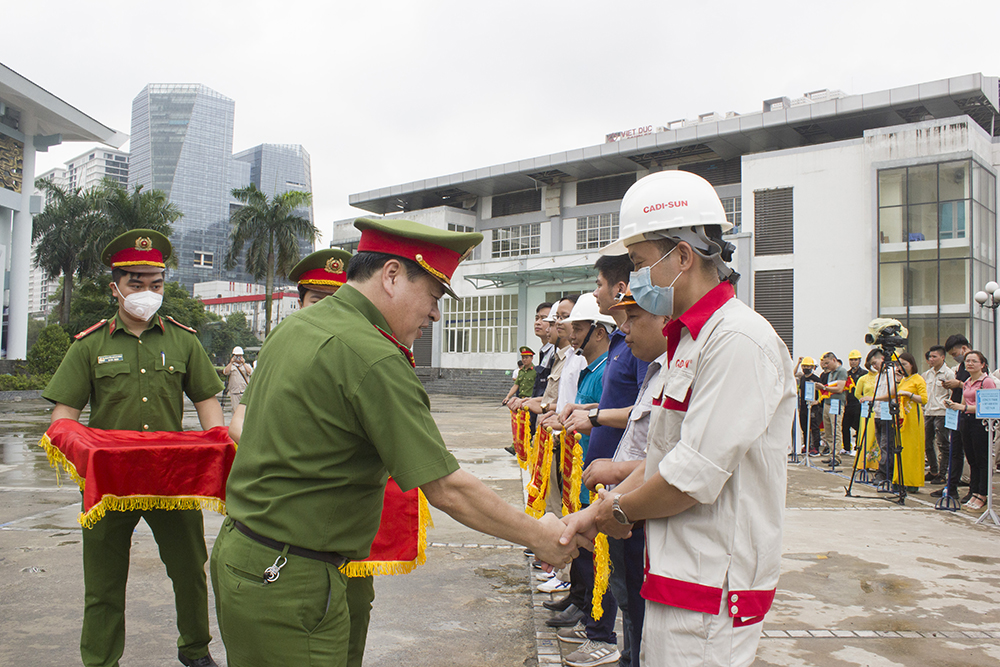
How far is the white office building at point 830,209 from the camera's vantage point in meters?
23.6

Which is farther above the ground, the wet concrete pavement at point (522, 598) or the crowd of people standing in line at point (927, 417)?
the crowd of people standing in line at point (927, 417)

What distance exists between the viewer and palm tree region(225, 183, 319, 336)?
32.7 m

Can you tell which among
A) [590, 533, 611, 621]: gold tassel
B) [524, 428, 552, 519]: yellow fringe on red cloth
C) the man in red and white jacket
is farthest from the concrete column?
the man in red and white jacket

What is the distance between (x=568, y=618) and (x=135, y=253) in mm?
3143

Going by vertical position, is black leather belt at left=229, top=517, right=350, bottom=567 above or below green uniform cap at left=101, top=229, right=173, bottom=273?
below

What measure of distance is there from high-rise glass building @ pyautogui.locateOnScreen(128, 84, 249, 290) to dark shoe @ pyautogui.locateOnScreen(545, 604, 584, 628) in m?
111

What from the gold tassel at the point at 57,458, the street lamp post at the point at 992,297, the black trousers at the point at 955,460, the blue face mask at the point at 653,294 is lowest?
the black trousers at the point at 955,460

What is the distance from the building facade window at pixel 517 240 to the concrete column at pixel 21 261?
2348cm

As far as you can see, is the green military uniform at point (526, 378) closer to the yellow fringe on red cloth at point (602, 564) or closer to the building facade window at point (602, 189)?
the yellow fringe on red cloth at point (602, 564)

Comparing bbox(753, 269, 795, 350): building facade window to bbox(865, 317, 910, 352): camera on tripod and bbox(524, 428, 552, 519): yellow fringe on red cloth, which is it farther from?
bbox(524, 428, 552, 519): yellow fringe on red cloth

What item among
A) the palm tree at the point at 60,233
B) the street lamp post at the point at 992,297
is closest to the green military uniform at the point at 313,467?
the street lamp post at the point at 992,297

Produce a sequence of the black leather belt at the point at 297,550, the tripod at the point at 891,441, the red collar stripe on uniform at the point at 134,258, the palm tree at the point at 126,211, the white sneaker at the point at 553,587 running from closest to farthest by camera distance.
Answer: the black leather belt at the point at 297,550 < the red collar stripe on uniform at the point at 134,258 < the white sneaker at the point at 553,587 < the tripod at the point at 891,441 < the palm tree at the point at 126,211

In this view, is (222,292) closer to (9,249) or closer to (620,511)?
(9,249)

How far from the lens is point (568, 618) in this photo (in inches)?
155
